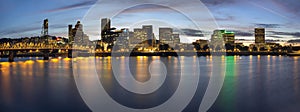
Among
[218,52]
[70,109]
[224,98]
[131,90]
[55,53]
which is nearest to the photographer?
[70,109]

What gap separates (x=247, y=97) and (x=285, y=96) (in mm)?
1968

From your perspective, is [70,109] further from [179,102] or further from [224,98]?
[224,98]

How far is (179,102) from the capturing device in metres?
13.5

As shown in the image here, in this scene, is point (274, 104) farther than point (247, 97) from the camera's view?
No

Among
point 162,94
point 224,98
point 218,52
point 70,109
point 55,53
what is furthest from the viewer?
point 218,52

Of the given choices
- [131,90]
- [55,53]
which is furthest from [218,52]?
Result: [131,90]

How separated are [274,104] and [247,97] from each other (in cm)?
181

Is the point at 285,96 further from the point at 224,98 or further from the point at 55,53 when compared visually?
the point at 55,53

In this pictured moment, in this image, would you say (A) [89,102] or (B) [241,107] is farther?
(A) [89,102]

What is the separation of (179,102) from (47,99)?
5.93 meters

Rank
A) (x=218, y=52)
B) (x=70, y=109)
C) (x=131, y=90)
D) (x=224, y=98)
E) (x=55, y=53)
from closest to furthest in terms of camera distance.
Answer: (x=70, y=109), (x=224, y=98), (x=131, y=90), (x=55, y=53), (x=218, y=52)

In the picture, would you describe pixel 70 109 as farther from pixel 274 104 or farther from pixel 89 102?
pixel 274 104

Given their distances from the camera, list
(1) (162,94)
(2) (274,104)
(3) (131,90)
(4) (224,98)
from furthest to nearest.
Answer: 1. (3) (131,90)
2. (1) (162,94)
3. (4) (224,98)
4. (2) (274,104)

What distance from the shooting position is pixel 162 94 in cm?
1591
